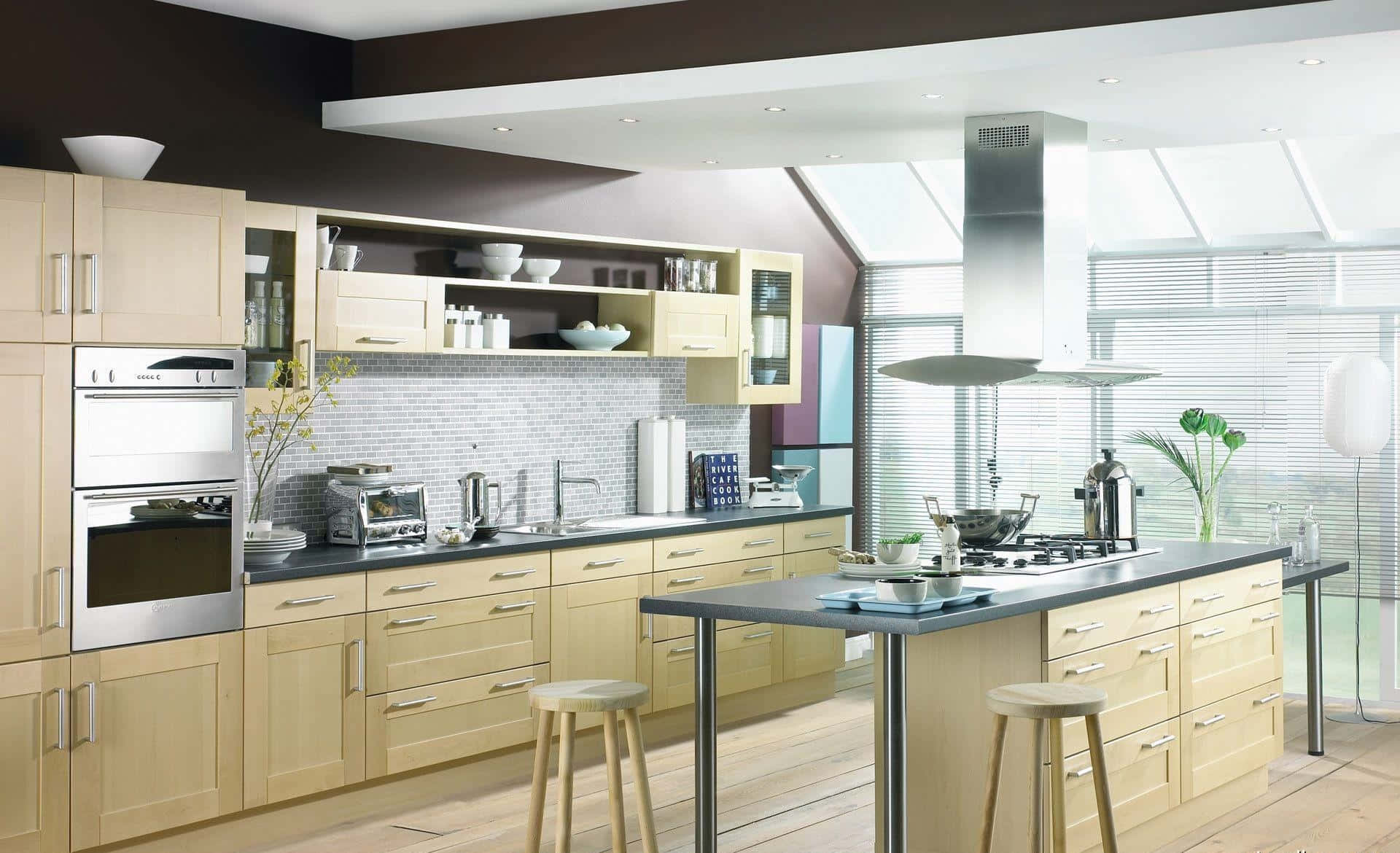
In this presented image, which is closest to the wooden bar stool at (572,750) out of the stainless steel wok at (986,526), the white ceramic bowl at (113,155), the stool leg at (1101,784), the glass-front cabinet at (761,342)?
the stool leg at (1101,784)

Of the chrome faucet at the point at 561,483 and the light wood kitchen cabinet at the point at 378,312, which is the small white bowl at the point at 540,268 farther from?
the chrome faucet at the point at 561,483

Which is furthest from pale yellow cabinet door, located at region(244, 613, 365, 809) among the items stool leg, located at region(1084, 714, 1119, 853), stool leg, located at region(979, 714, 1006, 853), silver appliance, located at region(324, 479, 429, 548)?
stool leg, located at region(1084, 714, 1119, 853)

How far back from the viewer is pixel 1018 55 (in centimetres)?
433

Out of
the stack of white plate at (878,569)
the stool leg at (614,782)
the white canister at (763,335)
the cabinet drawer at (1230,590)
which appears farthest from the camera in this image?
the white canister at (763,335)

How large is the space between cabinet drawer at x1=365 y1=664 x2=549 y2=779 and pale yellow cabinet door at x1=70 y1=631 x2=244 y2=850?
591mm

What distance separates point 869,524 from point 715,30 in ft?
14.3

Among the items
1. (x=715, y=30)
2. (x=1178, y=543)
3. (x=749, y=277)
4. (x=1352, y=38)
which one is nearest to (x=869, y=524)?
(x=749, y=277)

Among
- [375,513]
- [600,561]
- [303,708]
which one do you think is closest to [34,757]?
[303,708]

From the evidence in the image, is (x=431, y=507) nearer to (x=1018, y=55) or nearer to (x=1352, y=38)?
(x=1018, y=55)

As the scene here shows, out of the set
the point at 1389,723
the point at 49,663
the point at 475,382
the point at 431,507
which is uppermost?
the point at 475,382

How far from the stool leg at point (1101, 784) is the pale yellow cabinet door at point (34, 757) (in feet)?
9.92

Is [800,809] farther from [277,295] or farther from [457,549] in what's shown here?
[277,295]

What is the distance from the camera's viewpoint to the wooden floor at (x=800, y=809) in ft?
15.9

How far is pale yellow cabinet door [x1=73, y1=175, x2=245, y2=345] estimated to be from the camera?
4332mm
